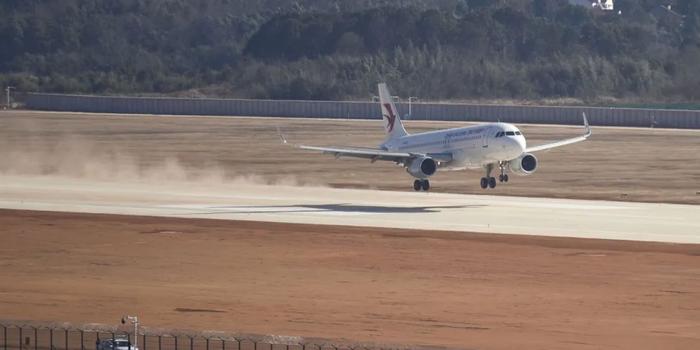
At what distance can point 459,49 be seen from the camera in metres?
192

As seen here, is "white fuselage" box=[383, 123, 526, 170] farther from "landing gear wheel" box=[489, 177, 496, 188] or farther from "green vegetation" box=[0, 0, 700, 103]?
"green vegetation" box=[0, 0, 700, 103]

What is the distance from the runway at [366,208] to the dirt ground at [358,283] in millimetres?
3379

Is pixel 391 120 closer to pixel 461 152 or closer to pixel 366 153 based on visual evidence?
pixel 366 153

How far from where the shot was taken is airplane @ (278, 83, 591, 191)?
76000 mm

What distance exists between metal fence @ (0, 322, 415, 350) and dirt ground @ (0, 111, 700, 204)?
146 ft

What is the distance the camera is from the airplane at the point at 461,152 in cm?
7600

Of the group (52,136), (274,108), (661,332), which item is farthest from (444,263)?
(274,108)

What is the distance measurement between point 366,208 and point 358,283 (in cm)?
2431

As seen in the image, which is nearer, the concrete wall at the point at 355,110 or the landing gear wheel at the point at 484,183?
the landing gear wheel at the point at 484,183

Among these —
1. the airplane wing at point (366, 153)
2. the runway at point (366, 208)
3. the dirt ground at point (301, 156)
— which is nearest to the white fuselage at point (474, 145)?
the airplane wing at point (366, 153)

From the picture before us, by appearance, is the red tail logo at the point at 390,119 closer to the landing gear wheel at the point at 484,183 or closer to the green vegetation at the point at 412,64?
the landing gear wheel at the point at 484,183

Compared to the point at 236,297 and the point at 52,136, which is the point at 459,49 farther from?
the point at 236,297

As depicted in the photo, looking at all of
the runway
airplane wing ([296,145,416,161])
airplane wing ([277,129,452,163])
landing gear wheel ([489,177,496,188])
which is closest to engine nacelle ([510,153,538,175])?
the runway

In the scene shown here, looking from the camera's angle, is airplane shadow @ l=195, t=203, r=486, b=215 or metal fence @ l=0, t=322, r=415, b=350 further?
airplane shadow @ l=195, t=203, r=486, b=215
